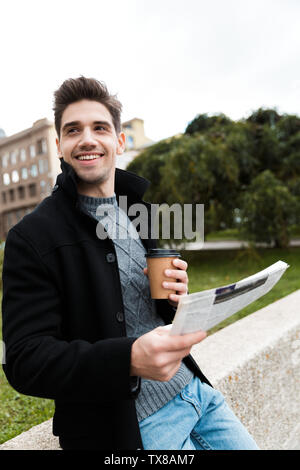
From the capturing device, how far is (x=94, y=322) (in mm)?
1103

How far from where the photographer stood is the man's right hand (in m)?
0.83

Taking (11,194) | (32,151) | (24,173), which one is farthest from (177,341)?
(11,194)

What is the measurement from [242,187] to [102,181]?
26.3 feet

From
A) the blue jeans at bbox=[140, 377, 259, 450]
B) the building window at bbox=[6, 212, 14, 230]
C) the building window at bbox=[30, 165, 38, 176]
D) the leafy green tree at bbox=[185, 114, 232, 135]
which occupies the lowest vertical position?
the building window at bbox=[6, 212, 14, 230]

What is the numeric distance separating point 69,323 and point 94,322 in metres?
0.07

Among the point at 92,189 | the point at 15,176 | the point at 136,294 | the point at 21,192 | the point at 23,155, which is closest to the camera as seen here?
the point at 136,294

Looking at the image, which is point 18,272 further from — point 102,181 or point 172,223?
point 172,223

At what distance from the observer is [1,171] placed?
143 feet

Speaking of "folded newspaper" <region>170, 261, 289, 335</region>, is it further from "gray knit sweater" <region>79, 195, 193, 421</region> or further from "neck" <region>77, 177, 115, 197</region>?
"neck" <region>77, 177, 115, 197</region>

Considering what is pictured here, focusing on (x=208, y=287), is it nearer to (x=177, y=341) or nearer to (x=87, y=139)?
(x=87, y=139)

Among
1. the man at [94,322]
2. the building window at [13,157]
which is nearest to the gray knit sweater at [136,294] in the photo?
the man at [94,322]

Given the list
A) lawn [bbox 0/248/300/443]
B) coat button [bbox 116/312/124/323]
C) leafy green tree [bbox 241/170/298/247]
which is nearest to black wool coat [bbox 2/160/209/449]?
coat button [bbox 116/312/124/323]

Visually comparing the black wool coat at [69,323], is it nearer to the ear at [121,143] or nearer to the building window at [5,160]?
the ear at [121,143]

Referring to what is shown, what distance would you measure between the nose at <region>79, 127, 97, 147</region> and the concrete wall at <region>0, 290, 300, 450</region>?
3.87ft
